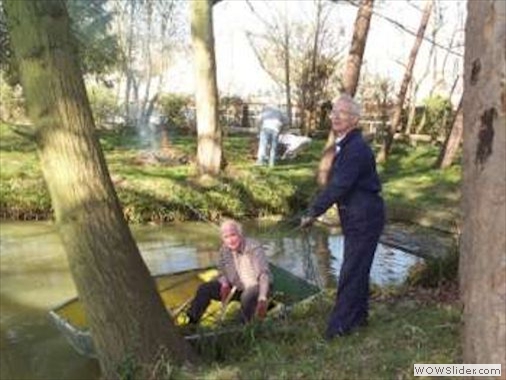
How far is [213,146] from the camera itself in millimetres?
17062

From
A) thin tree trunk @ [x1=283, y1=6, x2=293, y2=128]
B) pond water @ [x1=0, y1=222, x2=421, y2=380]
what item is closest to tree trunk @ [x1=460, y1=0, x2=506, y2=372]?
pond water @ [x1=0, y1=222, x2=421, y2=380]

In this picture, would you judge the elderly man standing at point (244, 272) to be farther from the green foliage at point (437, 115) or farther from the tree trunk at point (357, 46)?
the green foliage at point (437, 115)

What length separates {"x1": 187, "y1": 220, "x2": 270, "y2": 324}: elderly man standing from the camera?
21.6 feet

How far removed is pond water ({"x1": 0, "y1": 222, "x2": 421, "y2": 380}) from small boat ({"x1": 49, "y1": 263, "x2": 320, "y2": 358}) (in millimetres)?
306

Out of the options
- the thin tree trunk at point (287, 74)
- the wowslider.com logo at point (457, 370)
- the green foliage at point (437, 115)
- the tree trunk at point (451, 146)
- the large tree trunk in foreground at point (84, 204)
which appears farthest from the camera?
the thin tree trunk at point (287, 74)

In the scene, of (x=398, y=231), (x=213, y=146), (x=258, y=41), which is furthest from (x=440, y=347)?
(x=258, y=41)

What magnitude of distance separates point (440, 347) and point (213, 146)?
1229 cm

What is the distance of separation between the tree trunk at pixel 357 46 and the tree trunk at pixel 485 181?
1257 centimetres

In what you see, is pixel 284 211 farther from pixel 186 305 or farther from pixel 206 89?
pixel 186 305

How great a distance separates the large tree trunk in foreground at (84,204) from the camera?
4.99 metres

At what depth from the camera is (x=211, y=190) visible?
15.3 metres

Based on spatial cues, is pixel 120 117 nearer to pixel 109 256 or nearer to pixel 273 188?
pixel 273 188

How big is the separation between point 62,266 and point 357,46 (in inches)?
294

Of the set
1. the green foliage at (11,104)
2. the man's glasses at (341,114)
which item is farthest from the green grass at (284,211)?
the green foliage at (11,104)
